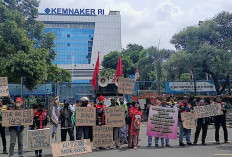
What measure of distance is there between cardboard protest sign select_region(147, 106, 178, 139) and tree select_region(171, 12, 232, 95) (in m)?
16.0

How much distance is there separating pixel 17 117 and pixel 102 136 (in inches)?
117

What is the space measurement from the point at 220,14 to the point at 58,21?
267ft

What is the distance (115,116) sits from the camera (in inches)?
426

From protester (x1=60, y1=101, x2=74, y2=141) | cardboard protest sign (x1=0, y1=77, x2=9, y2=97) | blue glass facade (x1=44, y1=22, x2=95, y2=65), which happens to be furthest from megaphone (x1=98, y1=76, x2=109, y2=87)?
blue glass facade (x1=44, y1=22, x2=95, y2=65)

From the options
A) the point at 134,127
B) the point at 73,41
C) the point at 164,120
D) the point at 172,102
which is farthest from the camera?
the point at 73,41

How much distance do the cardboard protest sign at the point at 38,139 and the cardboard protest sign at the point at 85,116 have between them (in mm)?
1233

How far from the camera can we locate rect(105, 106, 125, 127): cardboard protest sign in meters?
10.7

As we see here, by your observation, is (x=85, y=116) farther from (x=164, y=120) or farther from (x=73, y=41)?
(x=73, y=41)

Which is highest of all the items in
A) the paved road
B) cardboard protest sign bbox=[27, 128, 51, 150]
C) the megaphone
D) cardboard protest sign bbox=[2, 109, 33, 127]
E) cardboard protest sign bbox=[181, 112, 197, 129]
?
the megaphone

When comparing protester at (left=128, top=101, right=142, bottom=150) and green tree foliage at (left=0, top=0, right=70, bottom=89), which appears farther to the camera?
green tree foliage at (left=0, top=0, right=70, bottom=89)

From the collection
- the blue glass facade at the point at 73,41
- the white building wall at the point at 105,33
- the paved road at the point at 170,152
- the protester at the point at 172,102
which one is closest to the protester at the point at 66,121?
the paved road at the point at 170,152

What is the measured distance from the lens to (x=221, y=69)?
2620 cm

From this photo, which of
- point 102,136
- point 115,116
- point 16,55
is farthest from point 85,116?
point 16,55

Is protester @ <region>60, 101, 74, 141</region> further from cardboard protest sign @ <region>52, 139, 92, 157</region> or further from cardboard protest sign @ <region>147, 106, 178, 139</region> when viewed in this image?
cardboard protest sign @ <region>147, 106, 178, 139</region>
